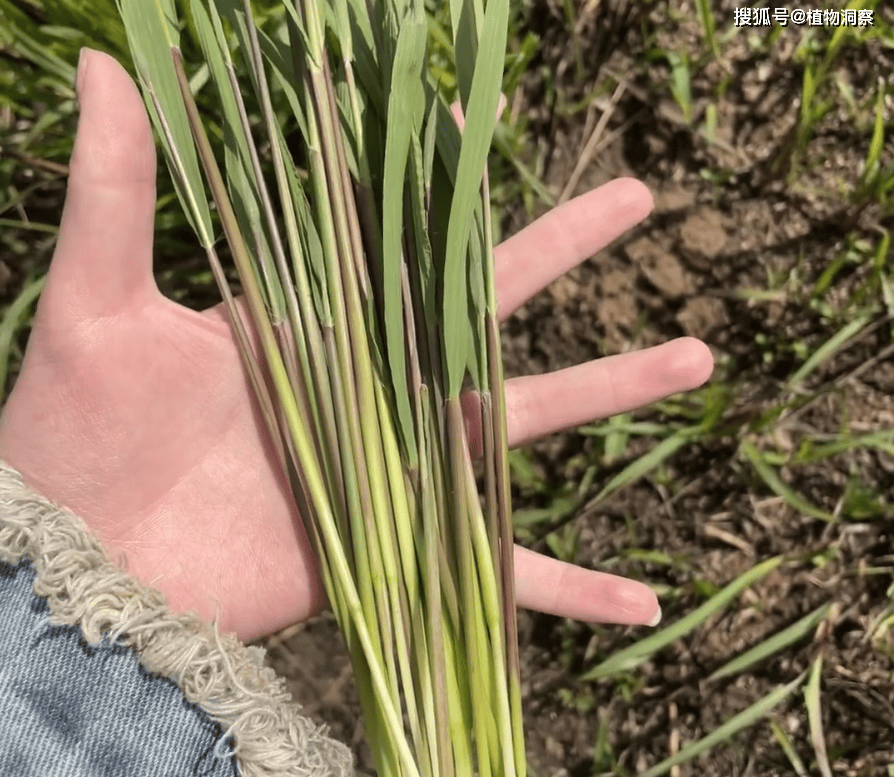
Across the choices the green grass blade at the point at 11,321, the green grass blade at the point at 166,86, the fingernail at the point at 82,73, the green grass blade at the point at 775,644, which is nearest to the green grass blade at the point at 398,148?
the green grass blade at the point at 166,86

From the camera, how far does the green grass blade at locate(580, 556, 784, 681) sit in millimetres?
1120

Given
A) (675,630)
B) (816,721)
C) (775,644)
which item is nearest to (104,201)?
(675,630)

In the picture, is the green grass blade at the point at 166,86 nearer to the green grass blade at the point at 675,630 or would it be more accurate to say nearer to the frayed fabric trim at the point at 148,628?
the frayed fabric trim at the point at 148,628

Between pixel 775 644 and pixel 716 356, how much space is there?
436mm

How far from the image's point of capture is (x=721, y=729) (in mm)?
1115

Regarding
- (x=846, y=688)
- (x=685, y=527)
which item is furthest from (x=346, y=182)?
(x=846, y=688)

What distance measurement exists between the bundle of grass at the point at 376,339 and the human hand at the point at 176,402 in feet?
0.26

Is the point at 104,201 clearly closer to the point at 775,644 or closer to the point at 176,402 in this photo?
the point at 176,402

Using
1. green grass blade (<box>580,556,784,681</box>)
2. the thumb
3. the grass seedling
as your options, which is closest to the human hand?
the thumb

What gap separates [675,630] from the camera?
1125 millimetres

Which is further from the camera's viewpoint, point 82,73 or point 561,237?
point 561,237

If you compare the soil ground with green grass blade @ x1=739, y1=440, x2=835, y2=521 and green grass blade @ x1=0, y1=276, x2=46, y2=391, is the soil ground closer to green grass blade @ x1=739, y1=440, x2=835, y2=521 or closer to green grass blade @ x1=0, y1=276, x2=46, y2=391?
green grass blade @ x1=739, y1=440, x2=835, y2=521

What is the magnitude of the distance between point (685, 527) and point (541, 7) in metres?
0.85

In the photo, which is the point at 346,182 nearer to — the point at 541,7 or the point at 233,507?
the point at 233,507
